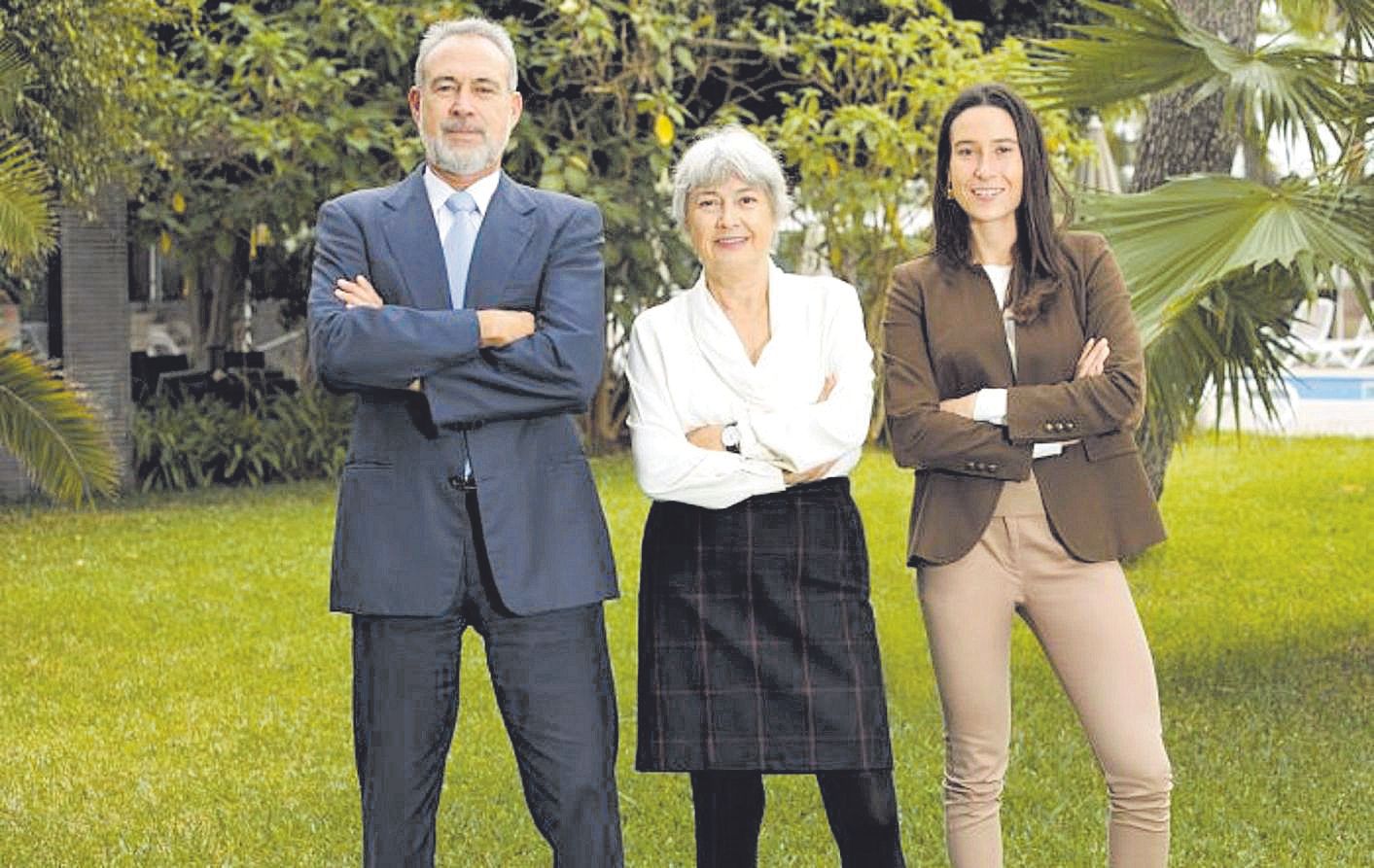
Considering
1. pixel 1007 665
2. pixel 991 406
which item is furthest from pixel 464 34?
pixel 1007 665

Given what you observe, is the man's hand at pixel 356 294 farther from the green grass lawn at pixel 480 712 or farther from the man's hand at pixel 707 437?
the green grass lawn at pixel 480 712

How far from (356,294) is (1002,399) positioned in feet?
4.59

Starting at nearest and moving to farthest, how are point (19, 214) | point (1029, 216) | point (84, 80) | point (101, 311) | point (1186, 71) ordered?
point (1029, 216) < point (1186, 71) < point (19, 214) < point (84, 80) < point (101, 311)

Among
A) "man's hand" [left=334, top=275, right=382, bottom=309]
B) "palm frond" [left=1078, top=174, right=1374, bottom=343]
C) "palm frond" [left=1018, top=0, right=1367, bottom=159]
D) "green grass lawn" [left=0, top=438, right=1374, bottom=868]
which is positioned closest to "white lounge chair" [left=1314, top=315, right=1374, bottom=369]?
"green grass lawn" [left=0, top=438, right=1374, bottom=868]

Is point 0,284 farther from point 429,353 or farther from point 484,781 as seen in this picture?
point 429,353

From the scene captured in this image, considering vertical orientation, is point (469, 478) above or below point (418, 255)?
below

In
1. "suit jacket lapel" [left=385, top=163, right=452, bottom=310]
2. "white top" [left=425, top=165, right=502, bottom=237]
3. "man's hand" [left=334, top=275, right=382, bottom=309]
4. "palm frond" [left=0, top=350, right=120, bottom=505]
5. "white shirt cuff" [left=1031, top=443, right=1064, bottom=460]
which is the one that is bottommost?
"palm frond" [left=0, top=350, right=120, bottom=505]

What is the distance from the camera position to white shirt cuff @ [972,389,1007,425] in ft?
14.2

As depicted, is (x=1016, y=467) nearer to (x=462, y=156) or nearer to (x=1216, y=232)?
(x=462, y=156)

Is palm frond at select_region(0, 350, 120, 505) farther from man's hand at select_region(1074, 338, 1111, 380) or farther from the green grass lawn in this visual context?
man's hand at select_region(1074, 338, 1111, 380)

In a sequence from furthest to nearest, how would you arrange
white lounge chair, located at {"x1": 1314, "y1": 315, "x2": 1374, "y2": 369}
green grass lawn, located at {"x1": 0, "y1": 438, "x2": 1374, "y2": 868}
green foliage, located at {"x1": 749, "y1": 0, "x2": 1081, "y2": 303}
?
white lounge chair, located at {"x1": 1314, "y1": 315, "x2": 1374, "y2": 369} < green foliage, located at {"x1": 749, "y1": 0, "x2": 1081, "y2": 303} < green grass lawn, located at {"x1": 0, "y1": 438, "x2": 1374, "y2": 868}

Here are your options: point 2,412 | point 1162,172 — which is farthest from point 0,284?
point 1162,172

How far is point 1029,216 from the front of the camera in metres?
4.42

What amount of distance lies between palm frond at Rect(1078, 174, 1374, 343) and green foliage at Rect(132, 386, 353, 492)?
373 inches
